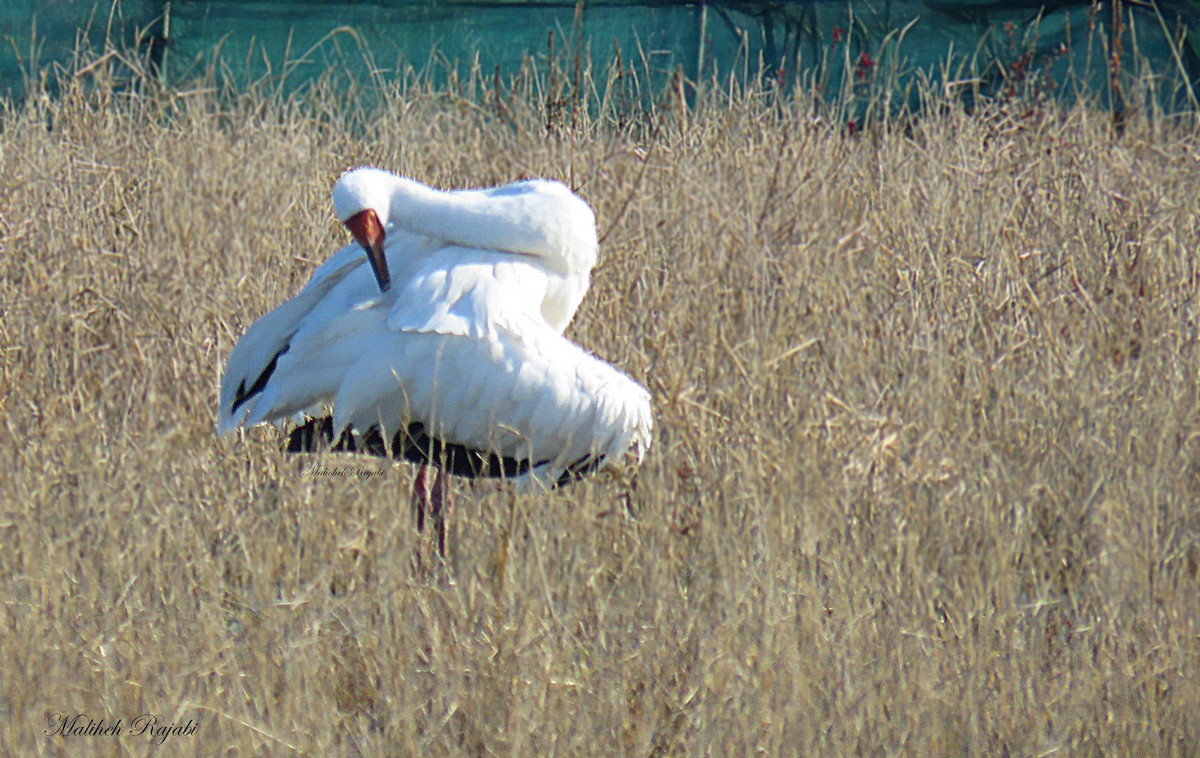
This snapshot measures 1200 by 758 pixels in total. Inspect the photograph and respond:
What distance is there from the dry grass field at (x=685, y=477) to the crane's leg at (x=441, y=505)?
0.05 m

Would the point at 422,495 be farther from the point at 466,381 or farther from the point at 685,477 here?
the point at 685,477

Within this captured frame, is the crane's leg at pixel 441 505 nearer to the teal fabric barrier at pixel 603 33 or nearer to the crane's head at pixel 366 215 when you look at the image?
the crane's head at pixel 366 215

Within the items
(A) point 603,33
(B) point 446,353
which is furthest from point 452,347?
(A) point 603,33

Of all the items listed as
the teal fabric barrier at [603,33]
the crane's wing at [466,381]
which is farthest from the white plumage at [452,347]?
the teal fabric barrier at [603,33]

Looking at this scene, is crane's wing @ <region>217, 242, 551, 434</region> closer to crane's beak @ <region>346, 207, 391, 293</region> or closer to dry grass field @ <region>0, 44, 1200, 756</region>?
crane's beak @ <region>346, 207, 391, 293</region>

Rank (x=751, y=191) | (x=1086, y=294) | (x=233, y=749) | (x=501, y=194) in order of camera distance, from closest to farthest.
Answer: (x=233, y=749) → (x=501, y=194) → (x=1086, y=294) → (x=751, y=191)

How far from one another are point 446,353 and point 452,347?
0.02 meters

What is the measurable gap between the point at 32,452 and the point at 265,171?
1879mm

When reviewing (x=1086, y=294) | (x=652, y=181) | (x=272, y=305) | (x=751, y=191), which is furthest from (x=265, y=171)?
(x=1086, y=294)

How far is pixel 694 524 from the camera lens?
10.1ft

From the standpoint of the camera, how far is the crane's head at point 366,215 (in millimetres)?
3447

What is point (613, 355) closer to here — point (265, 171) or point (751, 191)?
point (751, 191)

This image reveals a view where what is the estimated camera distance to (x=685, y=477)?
3328 mm

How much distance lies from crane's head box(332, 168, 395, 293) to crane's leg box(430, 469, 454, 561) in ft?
1.55
